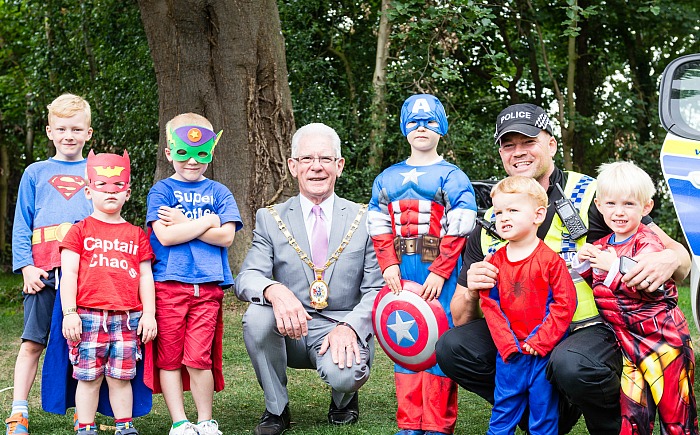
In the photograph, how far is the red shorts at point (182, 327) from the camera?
14.9ft

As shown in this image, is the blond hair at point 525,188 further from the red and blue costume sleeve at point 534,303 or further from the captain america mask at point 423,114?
the captain america mask at point 423,114

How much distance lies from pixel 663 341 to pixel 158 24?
7020 millimetres

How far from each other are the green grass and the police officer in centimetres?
78

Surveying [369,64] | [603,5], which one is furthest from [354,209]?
[603,5]

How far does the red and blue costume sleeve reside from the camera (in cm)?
389

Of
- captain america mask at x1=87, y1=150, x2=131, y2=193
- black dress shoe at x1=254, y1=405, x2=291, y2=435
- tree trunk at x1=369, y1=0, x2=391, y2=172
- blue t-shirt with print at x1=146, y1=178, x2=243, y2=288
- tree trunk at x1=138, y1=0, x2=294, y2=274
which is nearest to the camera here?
captain america mask at x1=87, y1=150, x2=131, y2=193

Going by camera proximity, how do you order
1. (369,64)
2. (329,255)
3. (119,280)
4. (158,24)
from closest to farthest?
1. (119,280)
2. (329,255)
3. (158,24)
4. (369,64)

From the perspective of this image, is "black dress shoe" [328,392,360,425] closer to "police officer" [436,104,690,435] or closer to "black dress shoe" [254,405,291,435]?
"black dress shoe" [254,405,291,435]

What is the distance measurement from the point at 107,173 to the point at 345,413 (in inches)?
78.6

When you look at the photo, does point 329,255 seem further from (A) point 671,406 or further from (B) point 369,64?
(B) point 369,64

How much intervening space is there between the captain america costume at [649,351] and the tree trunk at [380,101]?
855 centimetres

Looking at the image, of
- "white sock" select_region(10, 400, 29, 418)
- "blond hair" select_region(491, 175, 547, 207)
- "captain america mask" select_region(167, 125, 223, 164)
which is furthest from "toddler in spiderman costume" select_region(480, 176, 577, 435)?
"white sock" select_region(10, 400, 29, 418)

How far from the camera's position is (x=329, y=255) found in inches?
192

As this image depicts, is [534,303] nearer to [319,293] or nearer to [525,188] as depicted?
[525,188]
